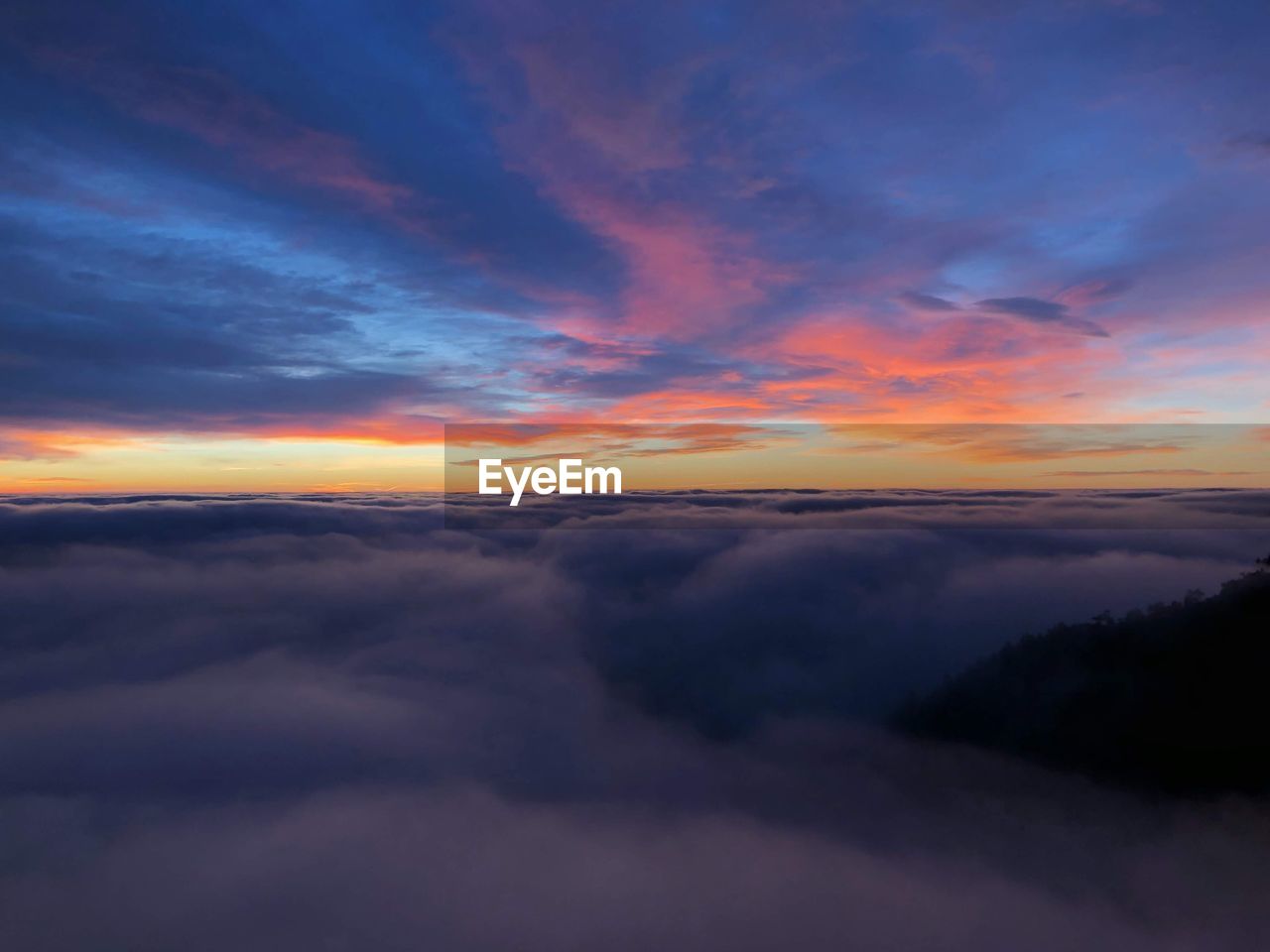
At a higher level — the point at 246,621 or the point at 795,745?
the point at 246,621

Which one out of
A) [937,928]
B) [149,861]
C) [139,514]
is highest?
[139,514]

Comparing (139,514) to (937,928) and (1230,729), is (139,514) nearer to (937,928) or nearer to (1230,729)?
(937,928)

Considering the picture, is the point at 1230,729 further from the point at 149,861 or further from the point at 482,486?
the point at 149,861

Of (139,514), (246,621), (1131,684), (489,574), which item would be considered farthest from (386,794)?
(139,514)

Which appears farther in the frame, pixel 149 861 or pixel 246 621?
pixel 246 621

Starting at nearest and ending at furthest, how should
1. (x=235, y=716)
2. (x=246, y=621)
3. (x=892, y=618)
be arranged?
1. (x=235, y=716)
2. (x=892, y=618)
3. (x=246, y=621)

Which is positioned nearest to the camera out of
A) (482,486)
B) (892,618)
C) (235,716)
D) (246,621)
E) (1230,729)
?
(482,486)

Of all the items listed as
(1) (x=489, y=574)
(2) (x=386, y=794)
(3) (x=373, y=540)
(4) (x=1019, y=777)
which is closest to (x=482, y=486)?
(2) (x=386, y=794)
